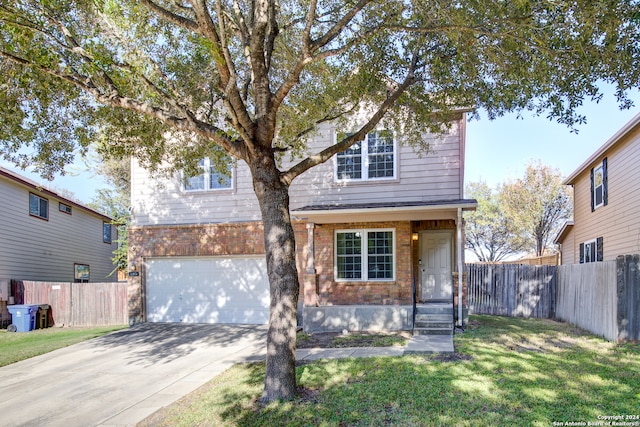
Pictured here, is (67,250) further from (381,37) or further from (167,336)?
(381,37)

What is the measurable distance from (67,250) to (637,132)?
844 inches

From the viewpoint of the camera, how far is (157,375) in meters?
8.34

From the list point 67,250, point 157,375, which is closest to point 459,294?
point 157,375

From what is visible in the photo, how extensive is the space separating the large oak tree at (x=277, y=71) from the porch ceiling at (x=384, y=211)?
1.67 m

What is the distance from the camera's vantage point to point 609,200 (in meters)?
14.5

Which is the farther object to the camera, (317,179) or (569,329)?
(317,179)

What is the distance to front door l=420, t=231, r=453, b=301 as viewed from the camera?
13.0 meters

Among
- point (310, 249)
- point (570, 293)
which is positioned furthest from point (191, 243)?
point (570, 293)

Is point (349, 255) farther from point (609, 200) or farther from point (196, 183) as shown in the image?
point (609, 200)

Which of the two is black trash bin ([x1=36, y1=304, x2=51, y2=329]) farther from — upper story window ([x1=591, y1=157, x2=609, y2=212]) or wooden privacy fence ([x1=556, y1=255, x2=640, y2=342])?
upper story window ([x1=591, y1=157, x2=609, y2=212])

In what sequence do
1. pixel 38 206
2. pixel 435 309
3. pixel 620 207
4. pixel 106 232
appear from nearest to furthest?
1. pixel 435 309
2. pixel 620 207
3. pixel 38 206
4. pixel 106 232

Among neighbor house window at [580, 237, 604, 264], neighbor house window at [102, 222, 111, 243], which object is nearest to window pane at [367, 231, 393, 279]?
neighbor house window at [580, 237, 604, 264]

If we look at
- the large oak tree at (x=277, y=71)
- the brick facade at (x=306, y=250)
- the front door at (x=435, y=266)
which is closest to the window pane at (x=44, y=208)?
the brick facade at (x=306, y=250)

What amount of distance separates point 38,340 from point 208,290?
4.79m
